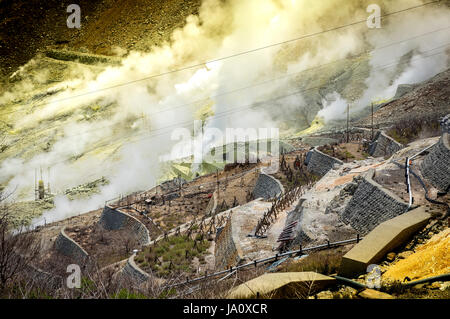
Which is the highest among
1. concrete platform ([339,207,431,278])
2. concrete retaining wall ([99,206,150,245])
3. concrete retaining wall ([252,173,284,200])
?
concrete retaining wall ([252,173,284,200])

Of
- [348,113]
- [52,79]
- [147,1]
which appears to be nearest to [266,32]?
[147,1]

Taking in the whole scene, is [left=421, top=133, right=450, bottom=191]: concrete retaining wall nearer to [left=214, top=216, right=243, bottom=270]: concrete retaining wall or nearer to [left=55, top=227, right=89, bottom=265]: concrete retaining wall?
[left=214, top=216, right=243, bottom=270]: concrete retaining wall

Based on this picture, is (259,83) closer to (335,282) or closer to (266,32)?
→ (266,32)

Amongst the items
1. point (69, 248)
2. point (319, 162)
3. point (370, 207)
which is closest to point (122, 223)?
point (69, 248)

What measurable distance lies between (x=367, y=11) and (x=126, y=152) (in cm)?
Result: 5104

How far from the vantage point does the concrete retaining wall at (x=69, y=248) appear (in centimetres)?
2555

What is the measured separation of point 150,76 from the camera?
7019 cm

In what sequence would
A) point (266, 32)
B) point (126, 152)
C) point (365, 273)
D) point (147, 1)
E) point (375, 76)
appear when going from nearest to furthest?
1. point (365, 273)
2. point (126, 152)
3. point (375, 76)
4. point (147, 1)
5. point (266, 32)

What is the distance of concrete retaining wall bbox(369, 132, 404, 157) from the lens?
25.5 meters

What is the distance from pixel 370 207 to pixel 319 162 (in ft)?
52.8

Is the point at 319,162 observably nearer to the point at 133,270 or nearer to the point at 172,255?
the point at 172,255

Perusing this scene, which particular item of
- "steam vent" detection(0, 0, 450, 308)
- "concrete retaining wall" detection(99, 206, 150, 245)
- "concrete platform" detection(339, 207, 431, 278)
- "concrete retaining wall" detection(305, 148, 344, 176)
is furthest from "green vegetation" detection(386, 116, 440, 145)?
"concrete retaining wall" detection(99, 206, 150, 245)

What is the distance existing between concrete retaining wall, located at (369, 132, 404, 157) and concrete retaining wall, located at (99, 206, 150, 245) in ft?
54.7

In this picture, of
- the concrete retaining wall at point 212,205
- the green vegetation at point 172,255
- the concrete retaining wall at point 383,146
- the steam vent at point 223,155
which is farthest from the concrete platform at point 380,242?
the concrete retaining wall at point 212,205
